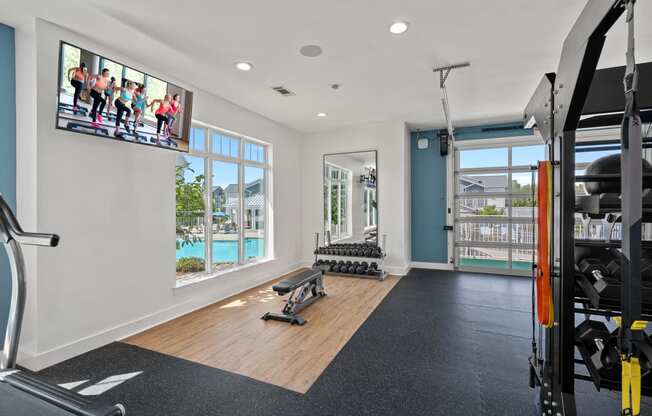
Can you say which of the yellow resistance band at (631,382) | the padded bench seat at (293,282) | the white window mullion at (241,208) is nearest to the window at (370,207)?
the padded bench seat at (293,282)

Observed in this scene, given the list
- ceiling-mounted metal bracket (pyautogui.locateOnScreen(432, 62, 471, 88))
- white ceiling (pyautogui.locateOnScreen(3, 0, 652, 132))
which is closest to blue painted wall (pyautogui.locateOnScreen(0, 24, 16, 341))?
white ceiling (pyautogui.locateOnScreen(3, 0, 652, 132))

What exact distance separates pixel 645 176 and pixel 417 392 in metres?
1.94

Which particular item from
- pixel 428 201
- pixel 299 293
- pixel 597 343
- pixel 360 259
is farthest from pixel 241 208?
pixel 597 343

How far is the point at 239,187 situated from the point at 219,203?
565 mm

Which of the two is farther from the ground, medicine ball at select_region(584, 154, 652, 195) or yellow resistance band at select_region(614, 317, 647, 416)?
medicine ball at select_region(584, 154, 652, 195)

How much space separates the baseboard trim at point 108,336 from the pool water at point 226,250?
62 centimetres

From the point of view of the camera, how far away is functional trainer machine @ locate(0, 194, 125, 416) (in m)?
1.27

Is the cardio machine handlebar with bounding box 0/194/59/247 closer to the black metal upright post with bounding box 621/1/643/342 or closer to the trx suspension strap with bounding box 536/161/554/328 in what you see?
the black metal upright post with bounding box 621/1/643/342

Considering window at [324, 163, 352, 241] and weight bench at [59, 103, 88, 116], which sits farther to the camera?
window at [324, 163, 352, 241]

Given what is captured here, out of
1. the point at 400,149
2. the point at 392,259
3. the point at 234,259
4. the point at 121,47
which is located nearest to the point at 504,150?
the point at 400,149

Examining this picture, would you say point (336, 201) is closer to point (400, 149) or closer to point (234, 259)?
point (400, 149)

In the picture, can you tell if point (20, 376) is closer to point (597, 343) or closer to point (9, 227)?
point (9, 227)

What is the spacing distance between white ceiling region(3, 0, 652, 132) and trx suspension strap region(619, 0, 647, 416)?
2.18 metres

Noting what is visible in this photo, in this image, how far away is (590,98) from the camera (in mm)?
1923
